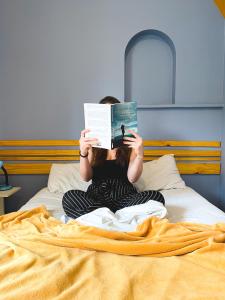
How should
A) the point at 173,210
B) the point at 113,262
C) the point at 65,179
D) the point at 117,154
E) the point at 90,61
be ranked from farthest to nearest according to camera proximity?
1. the point at 90,61
2. the point at 65,179
3. the point at 117,154
4. the point at 173,210
5. the point at 113,262

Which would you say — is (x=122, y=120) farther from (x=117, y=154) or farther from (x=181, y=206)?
(x=181, y=206)

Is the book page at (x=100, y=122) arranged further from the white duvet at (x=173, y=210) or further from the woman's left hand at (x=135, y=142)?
the white duvet at (x=173, y=210)

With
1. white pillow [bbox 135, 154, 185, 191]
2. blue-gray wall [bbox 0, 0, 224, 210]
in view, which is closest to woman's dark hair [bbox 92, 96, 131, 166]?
white pillow [bbox 135, 154, 185, 191]

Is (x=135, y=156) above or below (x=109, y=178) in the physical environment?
above

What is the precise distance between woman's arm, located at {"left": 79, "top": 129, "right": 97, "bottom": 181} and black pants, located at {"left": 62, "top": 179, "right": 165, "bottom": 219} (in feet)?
0.27

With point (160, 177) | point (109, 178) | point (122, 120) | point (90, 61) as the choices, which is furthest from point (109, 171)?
point (90, 61)

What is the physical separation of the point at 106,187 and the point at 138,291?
33.0 inches

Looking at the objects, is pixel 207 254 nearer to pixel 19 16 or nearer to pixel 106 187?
pixel 106 187

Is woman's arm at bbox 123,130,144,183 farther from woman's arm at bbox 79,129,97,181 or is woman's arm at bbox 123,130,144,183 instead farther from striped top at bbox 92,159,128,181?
woman's arm at bbox 79,129,97,181

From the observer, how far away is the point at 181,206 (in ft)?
4.94

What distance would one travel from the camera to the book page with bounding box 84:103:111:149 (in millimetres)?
1328

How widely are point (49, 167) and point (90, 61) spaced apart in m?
0.85

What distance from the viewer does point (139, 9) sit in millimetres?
2078

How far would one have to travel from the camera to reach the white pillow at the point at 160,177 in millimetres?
1885
